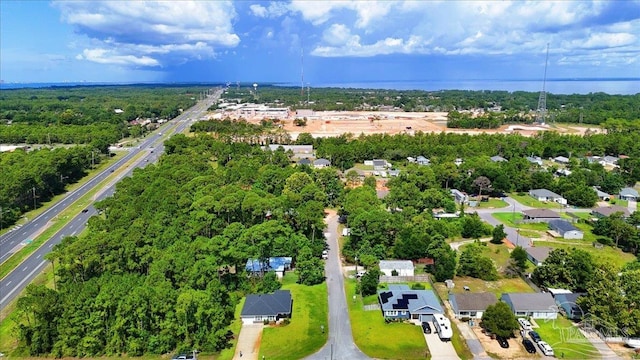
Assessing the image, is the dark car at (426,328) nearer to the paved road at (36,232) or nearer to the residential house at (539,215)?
the residential house at (539,215)

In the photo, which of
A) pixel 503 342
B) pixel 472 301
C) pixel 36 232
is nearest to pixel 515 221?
pixel 472 301

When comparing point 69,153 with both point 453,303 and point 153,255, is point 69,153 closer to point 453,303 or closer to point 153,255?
point 153,255

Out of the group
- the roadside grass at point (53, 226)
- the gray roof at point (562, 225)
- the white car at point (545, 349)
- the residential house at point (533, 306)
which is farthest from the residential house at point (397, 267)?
the roadside grass at point (53, 226)

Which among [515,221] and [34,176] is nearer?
[515,221]

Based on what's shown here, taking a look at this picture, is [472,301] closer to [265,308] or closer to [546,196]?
[265,308]

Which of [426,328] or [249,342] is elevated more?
[426,328]

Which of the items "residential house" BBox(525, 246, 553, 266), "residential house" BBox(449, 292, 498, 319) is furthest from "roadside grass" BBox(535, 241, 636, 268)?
"residential house" BBox(449, 292, 498, 319)

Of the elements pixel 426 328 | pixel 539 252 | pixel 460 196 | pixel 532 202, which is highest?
pixel 460 196
